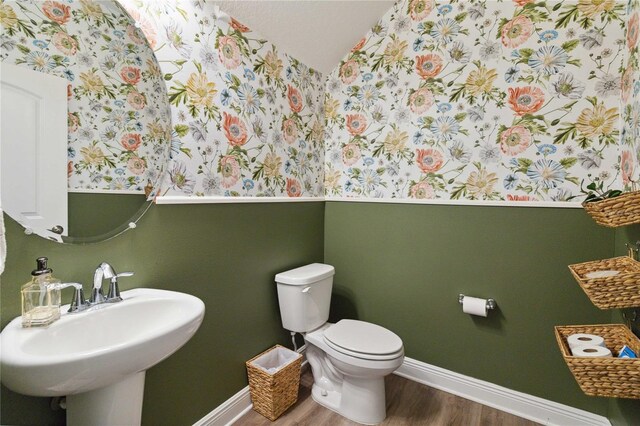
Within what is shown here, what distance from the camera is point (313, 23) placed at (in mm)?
1896

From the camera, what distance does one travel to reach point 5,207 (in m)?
0.90

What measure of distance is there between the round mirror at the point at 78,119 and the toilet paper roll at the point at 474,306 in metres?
1.76

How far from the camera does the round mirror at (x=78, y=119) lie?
918 mm

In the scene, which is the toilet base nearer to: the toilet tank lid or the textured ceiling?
the toilet tank lid

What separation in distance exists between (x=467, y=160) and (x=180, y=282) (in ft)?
5.62

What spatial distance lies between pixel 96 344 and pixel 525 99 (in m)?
2.23

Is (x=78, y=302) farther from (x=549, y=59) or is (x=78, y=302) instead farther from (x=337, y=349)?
(x=549, y=59)

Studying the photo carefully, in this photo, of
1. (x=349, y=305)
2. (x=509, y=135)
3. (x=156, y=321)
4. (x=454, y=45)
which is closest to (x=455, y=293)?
(x=349, y=305)

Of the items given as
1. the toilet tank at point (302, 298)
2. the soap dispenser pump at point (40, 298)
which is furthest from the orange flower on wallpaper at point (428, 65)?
the soap dispenser pump at point (40, 298)

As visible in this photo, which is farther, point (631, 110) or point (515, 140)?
point (515, 140)

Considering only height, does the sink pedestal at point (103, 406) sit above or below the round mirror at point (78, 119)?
below

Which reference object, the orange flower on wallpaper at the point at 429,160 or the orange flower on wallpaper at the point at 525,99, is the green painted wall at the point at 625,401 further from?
the orange flower on wallpaper at the point at 429,160

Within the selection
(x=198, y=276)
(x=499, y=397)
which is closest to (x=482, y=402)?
(x=499, y=397)

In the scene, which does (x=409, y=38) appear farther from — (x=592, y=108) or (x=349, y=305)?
(x=349, y=305)
